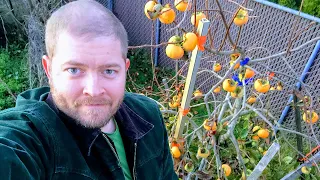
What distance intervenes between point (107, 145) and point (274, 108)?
9.10 feet

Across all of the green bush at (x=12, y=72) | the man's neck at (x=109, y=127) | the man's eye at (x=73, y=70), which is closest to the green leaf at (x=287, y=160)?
the man's neck at (x=109, y=127)

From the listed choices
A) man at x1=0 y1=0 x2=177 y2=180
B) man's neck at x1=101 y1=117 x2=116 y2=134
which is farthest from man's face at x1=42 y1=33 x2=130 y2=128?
man's neck at x1=101 y1=117 x2=116 y2=134

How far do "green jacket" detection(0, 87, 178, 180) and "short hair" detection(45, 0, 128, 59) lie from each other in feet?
0.70

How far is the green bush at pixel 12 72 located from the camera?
136 inches

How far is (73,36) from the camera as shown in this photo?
100cm

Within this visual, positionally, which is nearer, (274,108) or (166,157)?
(166,157)

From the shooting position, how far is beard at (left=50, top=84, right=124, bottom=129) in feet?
3.36

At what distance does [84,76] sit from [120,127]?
0.34m

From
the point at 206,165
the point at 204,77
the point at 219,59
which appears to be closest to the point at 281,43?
the point at 219,59

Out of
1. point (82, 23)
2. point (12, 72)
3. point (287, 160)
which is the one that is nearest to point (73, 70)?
point (82, 23)

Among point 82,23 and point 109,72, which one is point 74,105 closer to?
point 109,72

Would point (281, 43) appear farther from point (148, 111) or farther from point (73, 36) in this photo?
point (73, 36)

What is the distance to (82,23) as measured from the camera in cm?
102

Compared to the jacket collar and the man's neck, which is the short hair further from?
the man's neck
